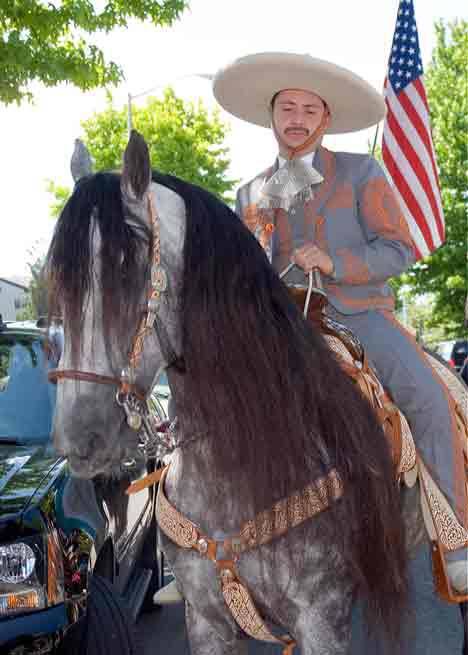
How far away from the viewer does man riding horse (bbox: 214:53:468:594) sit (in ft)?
8.82

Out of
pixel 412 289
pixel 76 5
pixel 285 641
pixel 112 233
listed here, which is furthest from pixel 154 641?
pixel 412 289

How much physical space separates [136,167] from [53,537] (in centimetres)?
166

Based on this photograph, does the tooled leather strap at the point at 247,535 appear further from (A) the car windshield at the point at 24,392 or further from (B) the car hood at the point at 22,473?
(A) the car windshield at the point at 24,392

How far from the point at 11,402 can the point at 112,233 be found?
2.41 metres

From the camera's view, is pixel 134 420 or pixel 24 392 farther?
pixel 24 392

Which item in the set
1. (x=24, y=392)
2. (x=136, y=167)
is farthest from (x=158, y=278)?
(x=24, y=392)

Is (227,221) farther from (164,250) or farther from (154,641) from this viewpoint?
(154,641)

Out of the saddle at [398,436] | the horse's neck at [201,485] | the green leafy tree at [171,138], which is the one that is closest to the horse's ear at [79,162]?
the horse's neck at [201,485]

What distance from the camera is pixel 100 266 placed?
6.05ft

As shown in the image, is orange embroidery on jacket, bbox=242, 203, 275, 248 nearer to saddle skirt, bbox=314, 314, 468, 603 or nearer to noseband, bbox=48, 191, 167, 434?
saddle skirt, bbox=314, 314, 468, 603

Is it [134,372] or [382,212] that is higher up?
[382,212]

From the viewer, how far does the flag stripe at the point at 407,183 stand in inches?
293

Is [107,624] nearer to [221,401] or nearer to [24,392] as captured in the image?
[24,392]

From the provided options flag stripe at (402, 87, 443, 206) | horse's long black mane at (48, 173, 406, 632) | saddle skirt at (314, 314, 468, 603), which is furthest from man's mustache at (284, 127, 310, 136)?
flag stripe at (402, 87, 443, 206)
